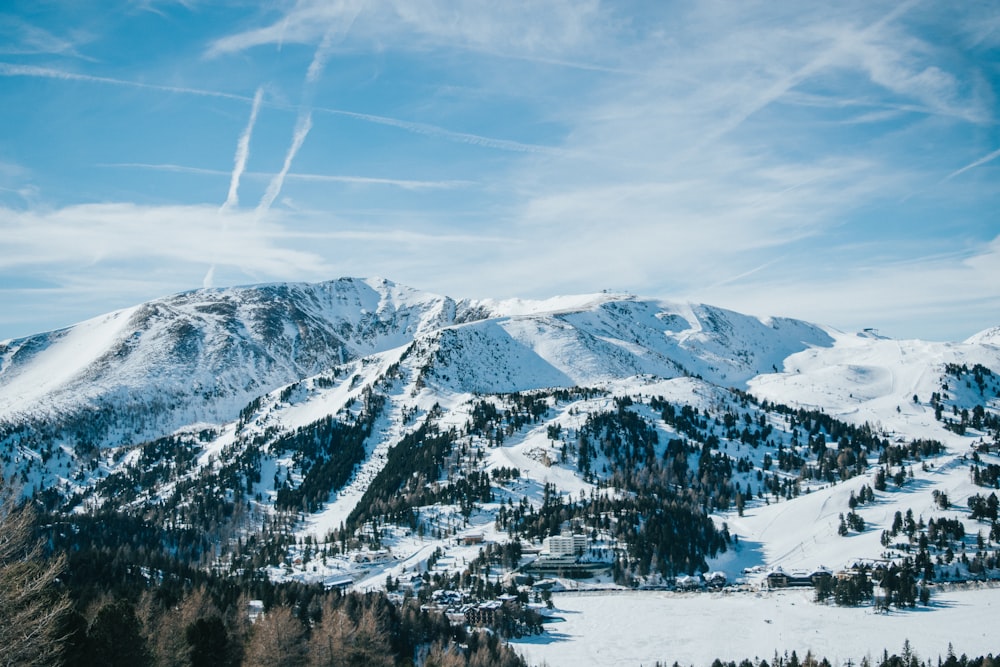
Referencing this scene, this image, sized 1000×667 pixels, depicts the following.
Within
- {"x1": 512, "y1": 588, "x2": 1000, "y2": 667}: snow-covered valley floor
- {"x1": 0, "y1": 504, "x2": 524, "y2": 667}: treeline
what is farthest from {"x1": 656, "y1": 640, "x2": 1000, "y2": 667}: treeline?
{"x1": 0, "y1": 504, "x2": 524, "y2": 667}: treeline

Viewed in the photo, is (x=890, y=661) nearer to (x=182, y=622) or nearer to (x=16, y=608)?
(x=182, y=622)

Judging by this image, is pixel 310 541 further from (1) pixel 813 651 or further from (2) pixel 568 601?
(1) pixel 813 651

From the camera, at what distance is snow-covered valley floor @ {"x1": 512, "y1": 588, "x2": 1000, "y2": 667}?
119 m

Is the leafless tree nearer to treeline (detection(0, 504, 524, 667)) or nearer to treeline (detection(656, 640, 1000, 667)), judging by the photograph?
treeline (detection(0, 504, 524, 667))

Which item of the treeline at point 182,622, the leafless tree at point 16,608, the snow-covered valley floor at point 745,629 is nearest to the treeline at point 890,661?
the snow-covered valley floor at point 745,629

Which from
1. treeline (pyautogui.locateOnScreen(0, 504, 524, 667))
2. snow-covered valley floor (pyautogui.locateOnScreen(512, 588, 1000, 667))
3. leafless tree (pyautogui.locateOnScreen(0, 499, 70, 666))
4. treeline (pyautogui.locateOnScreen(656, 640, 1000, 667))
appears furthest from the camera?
snow-covered valley floor (pyautogui.locateOnScreen(512, 588, 1000, 667))

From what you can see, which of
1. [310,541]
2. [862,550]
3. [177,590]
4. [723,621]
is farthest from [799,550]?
[177,590]

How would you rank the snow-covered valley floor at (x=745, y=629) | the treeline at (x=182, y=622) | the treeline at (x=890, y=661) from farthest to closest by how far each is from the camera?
the snow-covered valley floor at (x=745, y=629), the treeline at (x=890, y=661), the treeline at (x=182, y=622)

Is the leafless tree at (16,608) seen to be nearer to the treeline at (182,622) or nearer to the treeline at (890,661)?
the treeline at (182,622)

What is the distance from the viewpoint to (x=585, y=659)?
118m

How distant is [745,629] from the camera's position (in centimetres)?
13400

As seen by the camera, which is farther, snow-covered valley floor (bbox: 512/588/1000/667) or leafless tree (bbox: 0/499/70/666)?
snow-covered valley floor (bbox: 512/588/1000/667)

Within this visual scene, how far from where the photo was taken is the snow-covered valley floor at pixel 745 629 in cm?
11919

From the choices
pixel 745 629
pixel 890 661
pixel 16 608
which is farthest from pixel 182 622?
pixel 745 629
